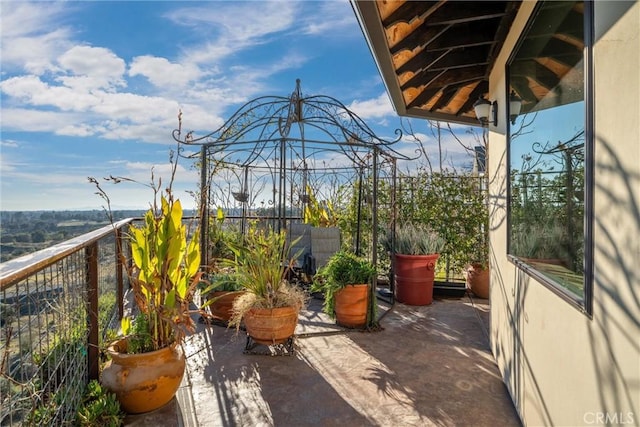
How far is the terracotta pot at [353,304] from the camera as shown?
149 inches

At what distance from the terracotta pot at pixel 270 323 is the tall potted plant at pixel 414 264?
2.01m

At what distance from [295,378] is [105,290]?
1.76 metres

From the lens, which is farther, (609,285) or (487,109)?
(487,109)

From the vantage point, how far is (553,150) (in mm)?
1819

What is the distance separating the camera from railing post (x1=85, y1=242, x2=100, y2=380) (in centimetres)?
239

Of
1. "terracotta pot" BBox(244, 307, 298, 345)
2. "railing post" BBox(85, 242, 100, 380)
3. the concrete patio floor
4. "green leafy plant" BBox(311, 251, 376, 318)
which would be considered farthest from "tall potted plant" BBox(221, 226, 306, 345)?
"railing post" BBox(85, 242, 100, 380)

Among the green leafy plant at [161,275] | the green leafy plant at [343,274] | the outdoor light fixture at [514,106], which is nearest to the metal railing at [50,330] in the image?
the green leafy plant at [161,275]

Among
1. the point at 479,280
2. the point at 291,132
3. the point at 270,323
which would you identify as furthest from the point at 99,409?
the point at 479,280

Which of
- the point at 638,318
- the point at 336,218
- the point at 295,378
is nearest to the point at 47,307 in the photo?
the point at 295,378

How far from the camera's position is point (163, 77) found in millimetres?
6227

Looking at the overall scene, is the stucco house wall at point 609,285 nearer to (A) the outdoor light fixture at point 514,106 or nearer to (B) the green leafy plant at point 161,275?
(A) the outdoor light fixture at point 514,106

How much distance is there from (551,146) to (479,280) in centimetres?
376

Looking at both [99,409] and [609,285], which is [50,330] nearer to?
[99,409]
